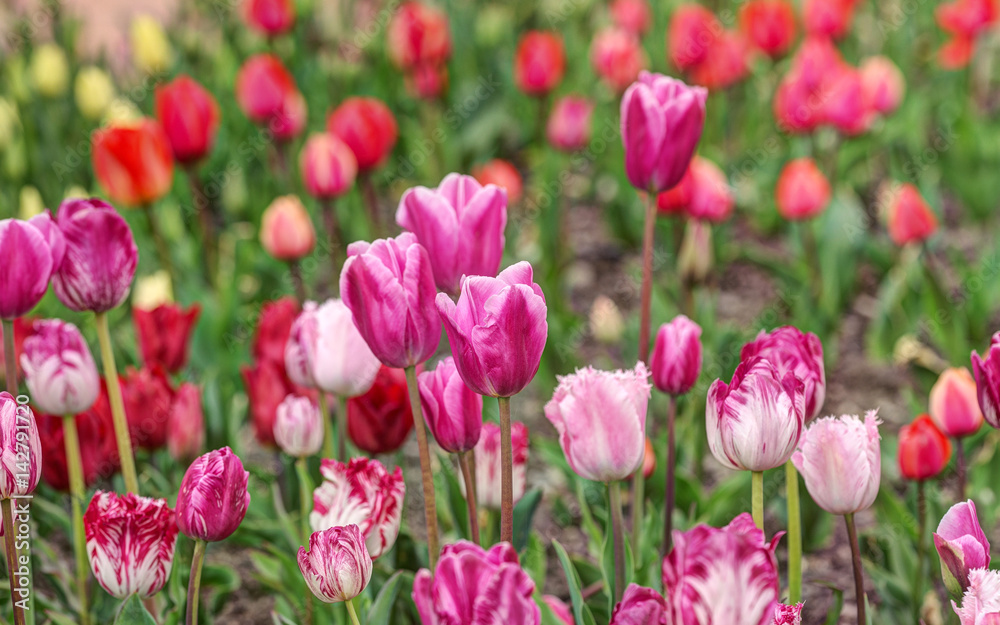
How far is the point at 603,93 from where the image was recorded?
3.69 m

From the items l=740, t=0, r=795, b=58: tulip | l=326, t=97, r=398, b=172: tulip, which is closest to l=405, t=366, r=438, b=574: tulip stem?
l=326, t=97, r=398, b=172: tulip

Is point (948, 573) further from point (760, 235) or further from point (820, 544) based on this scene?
point (760, 235)

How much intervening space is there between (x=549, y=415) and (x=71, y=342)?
0.65m

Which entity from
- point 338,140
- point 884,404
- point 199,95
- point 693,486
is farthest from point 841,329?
point 199,95

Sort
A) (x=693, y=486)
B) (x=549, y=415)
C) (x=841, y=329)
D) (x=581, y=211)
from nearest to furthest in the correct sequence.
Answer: (x=549, y=415), (x=693, y=486), (x=841, y=329), (x=581, y=211)

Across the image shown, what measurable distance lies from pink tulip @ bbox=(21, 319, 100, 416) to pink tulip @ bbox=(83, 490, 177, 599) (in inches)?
9.4

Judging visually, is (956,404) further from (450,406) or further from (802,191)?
(802,191)

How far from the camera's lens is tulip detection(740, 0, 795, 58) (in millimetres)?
3088

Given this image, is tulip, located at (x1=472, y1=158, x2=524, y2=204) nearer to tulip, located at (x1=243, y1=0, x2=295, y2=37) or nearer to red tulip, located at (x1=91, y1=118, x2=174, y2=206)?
red tulip, located at (x1=91, y1=118, x2=174, y2=206)

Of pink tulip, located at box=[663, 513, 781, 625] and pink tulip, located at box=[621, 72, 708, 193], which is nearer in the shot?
pink tulip, located at box=[663, 513, 781, 625]

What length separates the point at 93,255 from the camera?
121 centimetres

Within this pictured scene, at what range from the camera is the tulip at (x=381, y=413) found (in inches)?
54.5

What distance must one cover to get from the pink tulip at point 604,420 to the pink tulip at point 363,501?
0.21 meters

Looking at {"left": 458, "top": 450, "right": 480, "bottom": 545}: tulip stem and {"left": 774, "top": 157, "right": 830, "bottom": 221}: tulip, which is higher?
{"left": 774, "top": 157, "right": 830, "bottom": 221}: tulip
